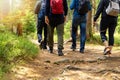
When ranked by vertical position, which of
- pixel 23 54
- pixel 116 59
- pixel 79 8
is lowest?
pixel 116 59

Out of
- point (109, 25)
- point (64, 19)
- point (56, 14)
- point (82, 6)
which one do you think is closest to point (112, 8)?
point (109, 25)

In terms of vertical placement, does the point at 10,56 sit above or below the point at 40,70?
above

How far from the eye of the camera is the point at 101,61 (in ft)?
30.1

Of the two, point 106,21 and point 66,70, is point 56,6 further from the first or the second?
point 66,70

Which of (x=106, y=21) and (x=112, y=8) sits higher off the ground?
(x=112, y=8)

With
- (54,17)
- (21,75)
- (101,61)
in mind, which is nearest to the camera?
(21,75)

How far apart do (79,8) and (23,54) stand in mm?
3265

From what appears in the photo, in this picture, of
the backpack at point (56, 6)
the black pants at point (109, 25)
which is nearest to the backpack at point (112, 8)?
the black pants at point (109, 25)

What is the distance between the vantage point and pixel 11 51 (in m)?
7.29

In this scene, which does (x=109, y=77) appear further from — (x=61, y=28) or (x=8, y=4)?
(x=8, y=4)

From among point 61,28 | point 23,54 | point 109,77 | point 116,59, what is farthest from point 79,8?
point 109,77

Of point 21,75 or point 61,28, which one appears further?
point 61,28

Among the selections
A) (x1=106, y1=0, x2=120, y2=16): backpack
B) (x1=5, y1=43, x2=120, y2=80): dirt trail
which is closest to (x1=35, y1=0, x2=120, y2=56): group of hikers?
(x1=106, y1=0, x2=120, y2=16): backpack

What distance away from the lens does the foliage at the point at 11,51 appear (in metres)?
6.84
